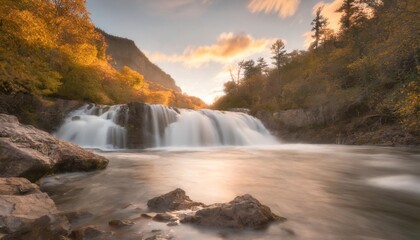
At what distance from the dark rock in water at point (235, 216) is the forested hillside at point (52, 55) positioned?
10.5 meters

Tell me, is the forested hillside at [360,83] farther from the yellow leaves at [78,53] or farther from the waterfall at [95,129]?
the yellow leaves at [78,53]

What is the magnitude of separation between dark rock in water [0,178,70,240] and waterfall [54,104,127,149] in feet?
43.5

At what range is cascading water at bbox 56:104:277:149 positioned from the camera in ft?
54.2

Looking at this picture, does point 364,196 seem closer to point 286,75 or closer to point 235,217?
point 235,217

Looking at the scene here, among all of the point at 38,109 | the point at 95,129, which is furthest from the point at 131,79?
the point at 95,129

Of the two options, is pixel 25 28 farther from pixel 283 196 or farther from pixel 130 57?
pixel 130 57

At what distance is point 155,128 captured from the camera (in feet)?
61.7

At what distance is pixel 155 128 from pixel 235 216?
15.8 m

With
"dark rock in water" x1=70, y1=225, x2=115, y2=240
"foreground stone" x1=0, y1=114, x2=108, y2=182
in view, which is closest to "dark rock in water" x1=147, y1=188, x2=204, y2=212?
"dark rock in water" x1=70, y1=225, x2=115, y2=240

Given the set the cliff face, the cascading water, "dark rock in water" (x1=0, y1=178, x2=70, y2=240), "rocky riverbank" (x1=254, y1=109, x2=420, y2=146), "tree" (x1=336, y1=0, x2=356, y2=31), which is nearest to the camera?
"dark rock in water" (x1=0, y1=178, x2=70, y2=240)

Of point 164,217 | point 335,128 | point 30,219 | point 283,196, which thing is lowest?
point 283,196

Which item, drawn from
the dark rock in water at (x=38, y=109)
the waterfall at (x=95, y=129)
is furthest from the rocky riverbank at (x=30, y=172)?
the dark rock in water at (x=38, y=109)

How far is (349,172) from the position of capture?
882 centimetres

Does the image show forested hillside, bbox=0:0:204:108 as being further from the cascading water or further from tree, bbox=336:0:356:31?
tree, bbox=336:0:356:31
